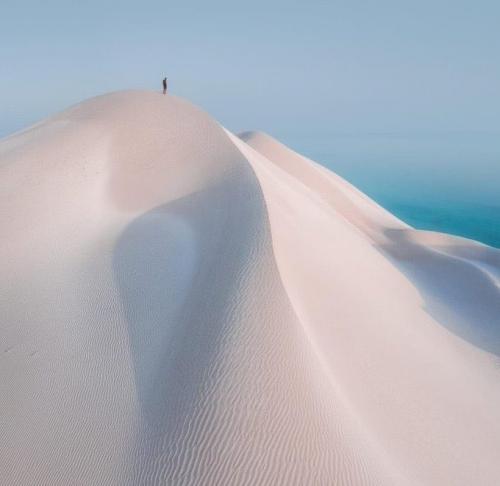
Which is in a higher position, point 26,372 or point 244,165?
point 244,165

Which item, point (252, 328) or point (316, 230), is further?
point (316, 230)

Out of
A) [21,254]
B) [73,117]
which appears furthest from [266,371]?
[73,117]

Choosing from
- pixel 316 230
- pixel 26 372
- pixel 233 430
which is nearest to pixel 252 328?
pixel 233 430

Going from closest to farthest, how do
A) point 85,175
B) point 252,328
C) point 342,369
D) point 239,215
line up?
1. point 252,328
2. point 342,369
3. point 239,215
4. point 85,175

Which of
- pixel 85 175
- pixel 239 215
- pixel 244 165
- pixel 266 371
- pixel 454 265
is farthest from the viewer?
pixel 454 265

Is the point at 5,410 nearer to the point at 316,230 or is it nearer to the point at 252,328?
the point at 252,328

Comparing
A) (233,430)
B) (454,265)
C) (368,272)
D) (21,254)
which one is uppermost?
(233,430)
